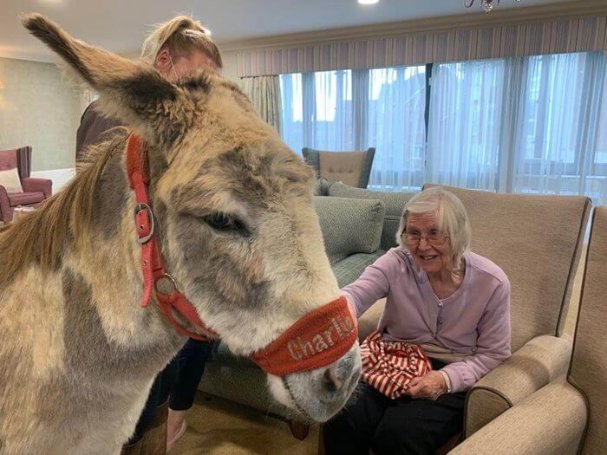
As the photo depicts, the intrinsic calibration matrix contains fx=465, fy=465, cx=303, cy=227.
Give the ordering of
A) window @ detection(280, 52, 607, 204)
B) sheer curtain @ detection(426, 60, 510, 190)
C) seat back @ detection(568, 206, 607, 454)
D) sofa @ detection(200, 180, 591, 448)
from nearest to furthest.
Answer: seat back @ detection(568, 206, 607, 454), sofa @ detection(200, 180, 591, 448), window @ detection(280, 52, 607, 204), sheer curtain @ detection(426, 60, 510, 190)

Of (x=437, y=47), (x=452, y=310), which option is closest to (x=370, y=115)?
(x=437, y=47)

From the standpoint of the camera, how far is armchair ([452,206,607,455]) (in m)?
1.22

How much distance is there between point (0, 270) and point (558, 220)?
2031mm

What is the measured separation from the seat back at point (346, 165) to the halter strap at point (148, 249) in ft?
18.2

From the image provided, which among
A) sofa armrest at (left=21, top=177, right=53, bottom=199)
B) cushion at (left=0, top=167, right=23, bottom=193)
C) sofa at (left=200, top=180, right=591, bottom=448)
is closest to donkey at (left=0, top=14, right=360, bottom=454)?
sofa at (left=200, top=180, right=591, bottom=448)

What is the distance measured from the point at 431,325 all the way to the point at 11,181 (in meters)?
7.56

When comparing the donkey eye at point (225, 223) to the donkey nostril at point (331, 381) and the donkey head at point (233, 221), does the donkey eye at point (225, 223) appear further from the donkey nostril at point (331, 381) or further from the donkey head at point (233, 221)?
the donkey nostril at point (331, 381)

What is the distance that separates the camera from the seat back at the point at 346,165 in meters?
6.22

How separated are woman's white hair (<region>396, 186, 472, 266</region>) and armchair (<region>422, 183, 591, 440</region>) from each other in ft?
1.48

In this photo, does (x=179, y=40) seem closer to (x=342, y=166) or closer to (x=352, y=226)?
(x=352, y=226)

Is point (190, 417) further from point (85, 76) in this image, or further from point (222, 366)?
point (85, 76)

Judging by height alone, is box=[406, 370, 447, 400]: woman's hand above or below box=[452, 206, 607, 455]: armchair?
below

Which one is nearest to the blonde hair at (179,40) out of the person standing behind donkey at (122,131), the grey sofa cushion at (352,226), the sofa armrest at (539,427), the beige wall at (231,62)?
the person standing behind donkey at (122,131)

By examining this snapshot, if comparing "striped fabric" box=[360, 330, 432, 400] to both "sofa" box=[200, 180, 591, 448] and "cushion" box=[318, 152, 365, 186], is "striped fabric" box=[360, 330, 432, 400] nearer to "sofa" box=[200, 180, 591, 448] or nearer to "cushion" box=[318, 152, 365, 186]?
"sofa" box=[200, 180, 591, 448]
